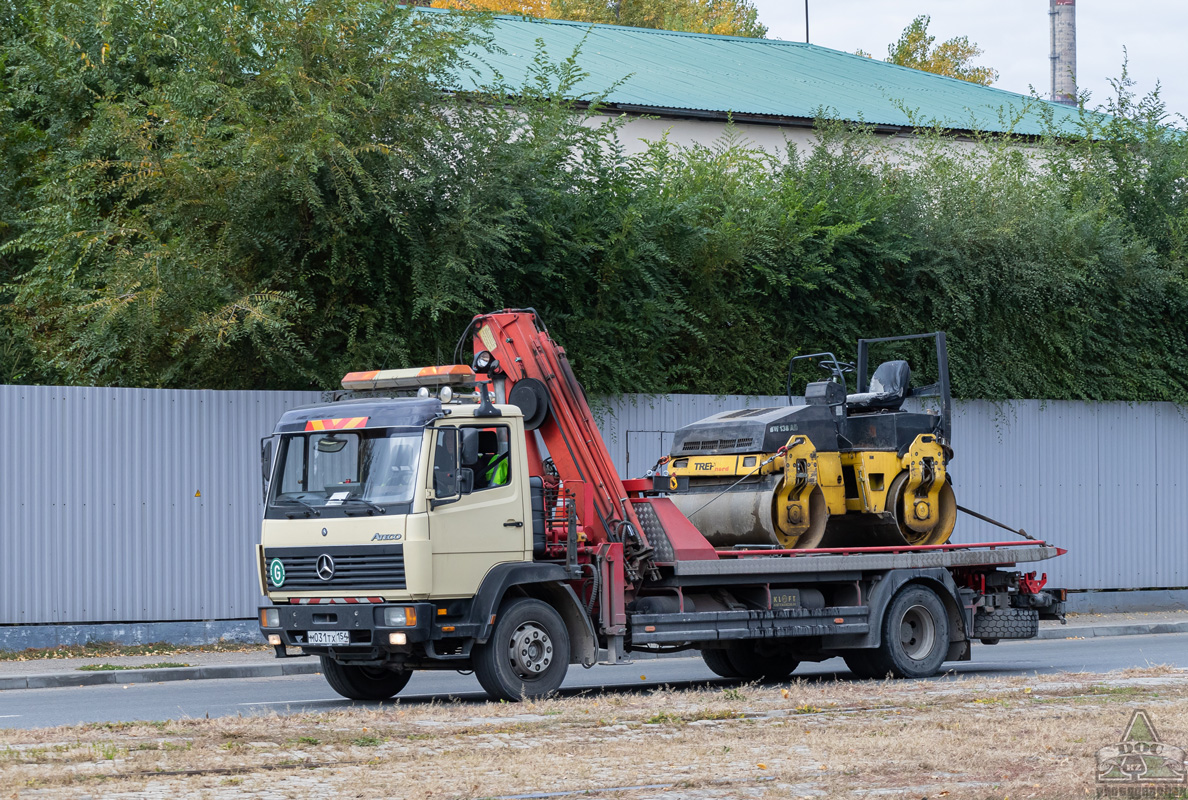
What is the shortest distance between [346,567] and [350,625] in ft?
1.57

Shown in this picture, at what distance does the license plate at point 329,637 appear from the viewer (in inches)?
477

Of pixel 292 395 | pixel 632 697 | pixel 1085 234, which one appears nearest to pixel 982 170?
pixel 1085 234

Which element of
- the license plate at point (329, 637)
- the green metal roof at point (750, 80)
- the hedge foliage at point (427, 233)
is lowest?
the license plate at point (329, 637)

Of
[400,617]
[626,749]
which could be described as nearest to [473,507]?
[400,617]

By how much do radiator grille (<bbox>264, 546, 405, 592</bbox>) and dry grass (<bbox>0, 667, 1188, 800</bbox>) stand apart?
1.05 m

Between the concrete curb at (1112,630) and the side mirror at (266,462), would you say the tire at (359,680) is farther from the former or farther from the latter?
the concrete curb at (1112,630)

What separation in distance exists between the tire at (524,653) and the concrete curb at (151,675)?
4647mm

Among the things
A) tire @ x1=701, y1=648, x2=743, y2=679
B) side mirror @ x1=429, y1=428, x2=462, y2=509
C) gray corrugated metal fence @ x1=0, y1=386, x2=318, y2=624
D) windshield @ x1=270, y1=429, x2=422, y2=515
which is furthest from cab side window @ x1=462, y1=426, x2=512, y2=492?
gray corrugated metal fence @ x1=0, y1=386, x2=318, y2=624

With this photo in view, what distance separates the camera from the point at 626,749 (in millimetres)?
9414

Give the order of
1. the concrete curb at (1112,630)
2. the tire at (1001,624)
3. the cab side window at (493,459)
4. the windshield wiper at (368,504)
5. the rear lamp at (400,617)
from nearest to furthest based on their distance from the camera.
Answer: the rear lamp at (400,617)
the windshield wiper at (368,504)
the cab side window at (493,459)
the tire at (1001,624)
the concrete curb at (1112,630)

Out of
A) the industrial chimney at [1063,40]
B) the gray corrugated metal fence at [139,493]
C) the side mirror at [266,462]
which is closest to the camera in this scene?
the side mirror at [266,462]

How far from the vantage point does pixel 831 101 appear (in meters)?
32.3

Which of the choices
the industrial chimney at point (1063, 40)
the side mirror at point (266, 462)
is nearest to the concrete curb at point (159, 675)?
the side mirror at point (266, 462)

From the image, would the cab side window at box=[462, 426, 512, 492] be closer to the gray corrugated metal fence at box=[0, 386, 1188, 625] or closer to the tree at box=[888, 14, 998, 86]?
Result: the gray corrugated metal fence at box=[0, 386, 1188, 625]
